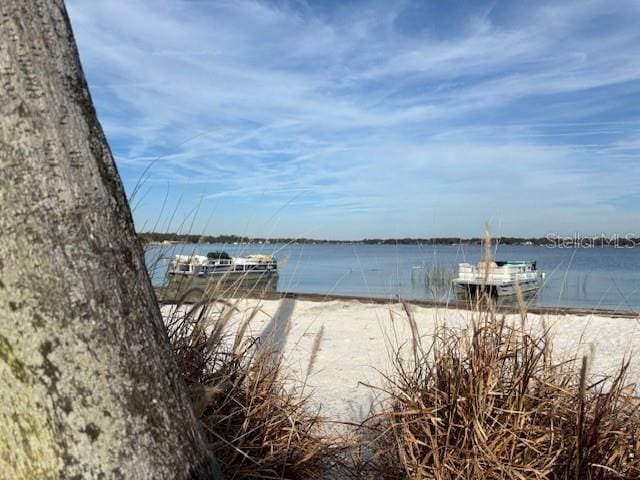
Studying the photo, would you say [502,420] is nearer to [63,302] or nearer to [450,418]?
[450,418]

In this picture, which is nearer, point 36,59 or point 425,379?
point 36,59

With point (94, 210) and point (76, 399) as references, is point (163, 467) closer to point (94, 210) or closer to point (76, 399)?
point (76, 399)

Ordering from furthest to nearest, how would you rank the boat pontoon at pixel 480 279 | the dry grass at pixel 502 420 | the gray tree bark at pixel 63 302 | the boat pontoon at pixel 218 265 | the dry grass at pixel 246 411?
the boat pontoon at pixel 218 265
the boat pontoon at pixel 480 279
the dry grass at pixel 246 411
the dry grass at pixel 502 420
the gray tree bark at pixel 63 302

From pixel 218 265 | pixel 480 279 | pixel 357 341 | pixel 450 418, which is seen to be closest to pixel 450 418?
pixel 450 418

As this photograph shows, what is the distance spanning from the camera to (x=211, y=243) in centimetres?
313

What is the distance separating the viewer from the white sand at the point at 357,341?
4.80 m

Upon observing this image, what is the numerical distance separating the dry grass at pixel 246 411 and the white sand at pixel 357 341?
1.73 ft

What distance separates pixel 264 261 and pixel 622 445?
1934mm

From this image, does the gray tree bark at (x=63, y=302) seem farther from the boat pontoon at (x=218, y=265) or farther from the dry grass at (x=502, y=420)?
the boat pontoon at (x=218, y=265)

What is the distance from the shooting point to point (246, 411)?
2.52 m

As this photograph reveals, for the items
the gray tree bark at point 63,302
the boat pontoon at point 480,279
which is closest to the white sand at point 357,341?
the boat pontoon at point 480,279

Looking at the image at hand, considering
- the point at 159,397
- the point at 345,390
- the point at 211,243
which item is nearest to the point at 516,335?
the point at 211,243

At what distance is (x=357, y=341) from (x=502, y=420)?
652cm

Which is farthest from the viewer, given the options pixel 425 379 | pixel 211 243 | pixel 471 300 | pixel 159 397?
pixel 211 243
